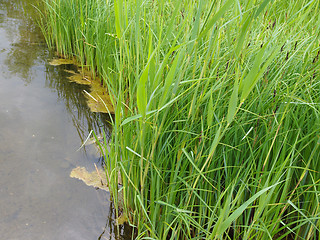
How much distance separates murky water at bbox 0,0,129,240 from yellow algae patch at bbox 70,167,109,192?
35 mm

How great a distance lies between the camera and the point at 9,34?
3.53m

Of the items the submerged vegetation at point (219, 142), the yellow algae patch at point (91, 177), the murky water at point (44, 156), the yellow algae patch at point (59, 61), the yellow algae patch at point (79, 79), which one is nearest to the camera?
the submerged vegetation at point (219, 142)

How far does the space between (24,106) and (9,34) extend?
1.63 meters

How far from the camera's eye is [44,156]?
1.91 m

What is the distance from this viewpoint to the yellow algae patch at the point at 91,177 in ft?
5.75

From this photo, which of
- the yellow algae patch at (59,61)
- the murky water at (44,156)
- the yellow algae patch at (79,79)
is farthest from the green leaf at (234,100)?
the yellow algae patch at (59,61)

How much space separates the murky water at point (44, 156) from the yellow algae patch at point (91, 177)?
0.11ft

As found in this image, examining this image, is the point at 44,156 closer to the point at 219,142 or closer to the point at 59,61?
the point at 219,142

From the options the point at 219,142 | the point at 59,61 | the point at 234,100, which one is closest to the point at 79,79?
the point at 59,61

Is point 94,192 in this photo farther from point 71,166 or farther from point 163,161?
point 163,161

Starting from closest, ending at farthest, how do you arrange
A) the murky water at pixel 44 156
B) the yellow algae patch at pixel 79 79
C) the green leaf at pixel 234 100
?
the green leaf at pixel 234 100 → the murky water at pixel 44 156 → the yellow algae patch at pixel 79 79

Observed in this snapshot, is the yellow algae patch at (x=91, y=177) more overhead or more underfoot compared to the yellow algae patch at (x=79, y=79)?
more underfoot

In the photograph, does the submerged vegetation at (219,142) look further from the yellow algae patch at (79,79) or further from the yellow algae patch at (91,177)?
the yellow algae patch at (79,79)

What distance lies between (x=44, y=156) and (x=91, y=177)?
357 mm
